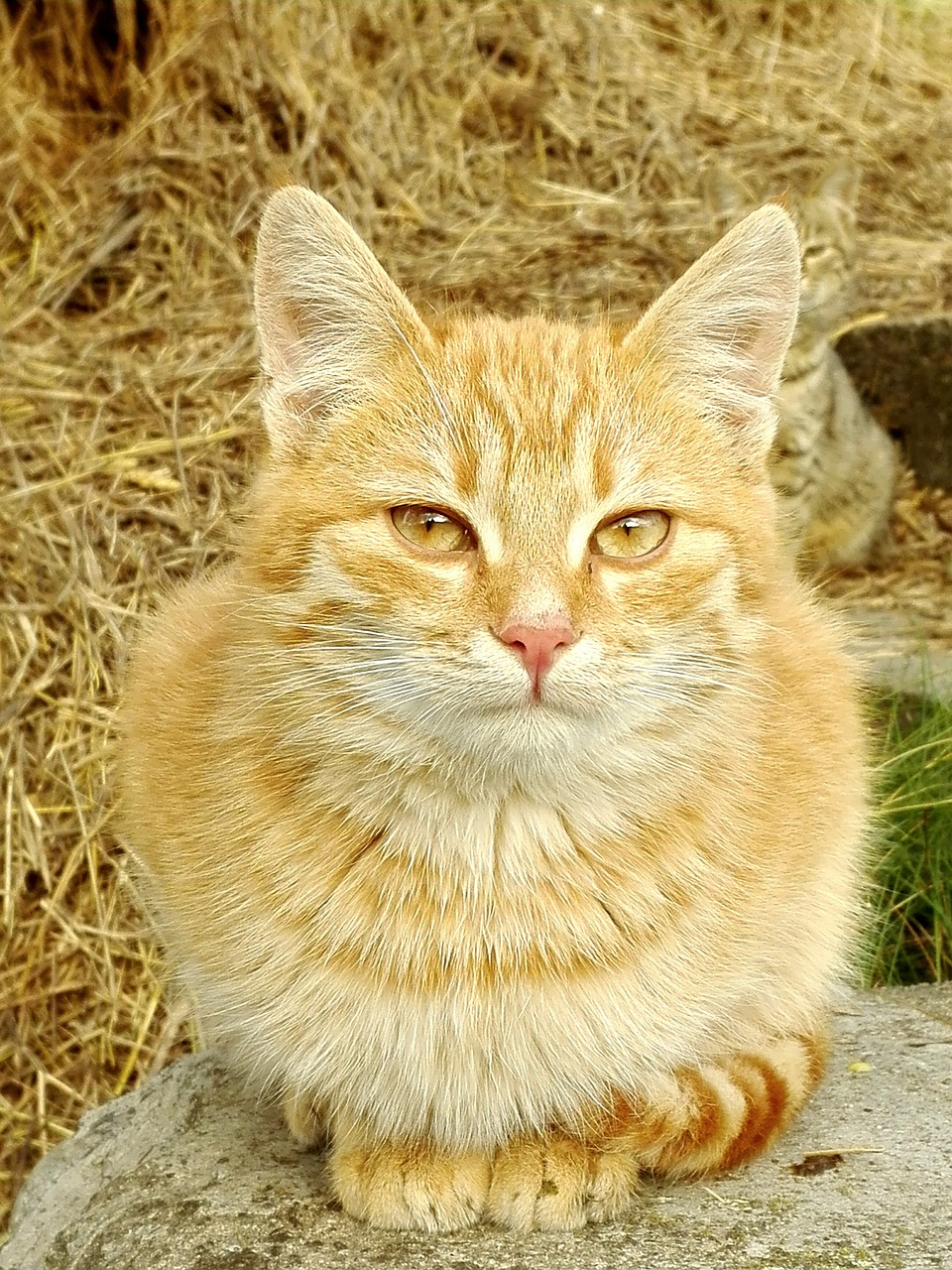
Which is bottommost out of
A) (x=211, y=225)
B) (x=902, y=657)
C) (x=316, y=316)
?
(x=902, y=657)

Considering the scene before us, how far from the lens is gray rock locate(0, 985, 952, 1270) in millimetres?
1911

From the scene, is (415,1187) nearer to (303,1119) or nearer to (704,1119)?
(303,1119)

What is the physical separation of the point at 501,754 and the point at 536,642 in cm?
19

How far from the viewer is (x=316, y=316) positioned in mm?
2102

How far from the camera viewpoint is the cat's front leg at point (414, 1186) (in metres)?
1.99

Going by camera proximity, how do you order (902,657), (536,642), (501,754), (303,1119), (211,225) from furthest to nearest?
(211,225), (902,657), (303,1119), (501,754), (536,642)

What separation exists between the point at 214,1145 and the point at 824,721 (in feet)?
4.05

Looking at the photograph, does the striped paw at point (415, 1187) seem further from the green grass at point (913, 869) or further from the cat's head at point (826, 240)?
the cat's head at point (826, 240)

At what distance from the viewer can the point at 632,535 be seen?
76.3 inches

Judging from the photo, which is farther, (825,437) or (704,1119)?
(825,437)

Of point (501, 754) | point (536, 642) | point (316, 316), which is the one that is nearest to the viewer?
point (536, 642)

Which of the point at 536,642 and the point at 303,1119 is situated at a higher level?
the point at 536,642

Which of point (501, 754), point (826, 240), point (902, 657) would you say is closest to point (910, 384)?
point (826, 240)

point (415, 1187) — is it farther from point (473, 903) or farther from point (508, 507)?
point (508, 507)
